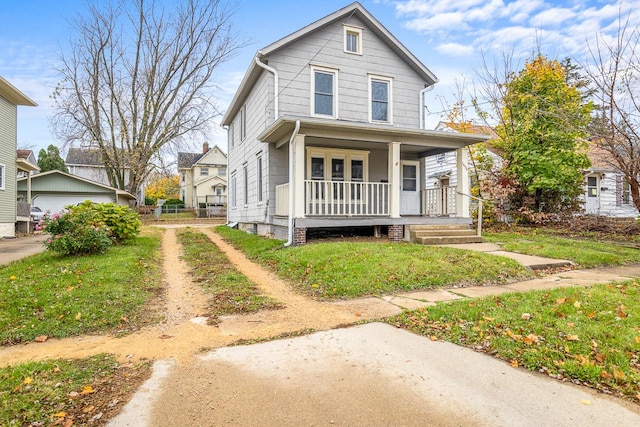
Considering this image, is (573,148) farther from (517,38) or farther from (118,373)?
(118,373)

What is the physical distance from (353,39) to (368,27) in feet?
2.37

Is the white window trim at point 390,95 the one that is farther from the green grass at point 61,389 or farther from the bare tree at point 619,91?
the green grass at point 61,389

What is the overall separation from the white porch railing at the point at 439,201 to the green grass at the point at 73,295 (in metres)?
8.57

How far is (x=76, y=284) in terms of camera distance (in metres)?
5.89

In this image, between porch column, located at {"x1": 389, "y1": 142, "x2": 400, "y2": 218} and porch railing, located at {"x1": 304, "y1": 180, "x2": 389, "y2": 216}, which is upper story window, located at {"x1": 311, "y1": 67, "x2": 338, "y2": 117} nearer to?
porch railing, located at {"x1": 304, "y1": 180, "x2": 389, "y2": 216}

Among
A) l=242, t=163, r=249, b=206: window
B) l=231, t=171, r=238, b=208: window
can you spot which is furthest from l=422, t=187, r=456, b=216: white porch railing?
l=231, t=171, r=238, b=208: window

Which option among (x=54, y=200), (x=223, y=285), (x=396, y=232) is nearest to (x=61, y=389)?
(x=223, y=285)

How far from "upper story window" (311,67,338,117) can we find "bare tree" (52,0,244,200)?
1629 centimetres

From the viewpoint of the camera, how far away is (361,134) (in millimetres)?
10047

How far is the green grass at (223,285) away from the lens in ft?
16.8

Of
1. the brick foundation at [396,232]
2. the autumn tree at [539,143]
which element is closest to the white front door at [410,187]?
the brick foundation at [396,232]

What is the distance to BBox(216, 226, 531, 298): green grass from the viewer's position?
600 cm

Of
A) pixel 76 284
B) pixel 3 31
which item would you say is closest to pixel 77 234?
pixel 76 284

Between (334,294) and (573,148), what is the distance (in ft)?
48.4
